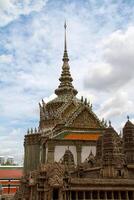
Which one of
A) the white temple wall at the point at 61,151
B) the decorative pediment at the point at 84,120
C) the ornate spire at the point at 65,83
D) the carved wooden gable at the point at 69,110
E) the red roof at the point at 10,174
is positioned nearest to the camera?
the white temple wall at the point at 61,151

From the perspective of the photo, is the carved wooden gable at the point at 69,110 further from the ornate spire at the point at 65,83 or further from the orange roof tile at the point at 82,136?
the ornate spire at the point at 65,83

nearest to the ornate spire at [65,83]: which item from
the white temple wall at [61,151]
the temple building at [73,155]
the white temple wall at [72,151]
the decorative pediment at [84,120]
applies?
the temple building at [73,155]

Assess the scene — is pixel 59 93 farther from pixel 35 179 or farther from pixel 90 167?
pixel 35 179

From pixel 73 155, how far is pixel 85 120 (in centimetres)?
552

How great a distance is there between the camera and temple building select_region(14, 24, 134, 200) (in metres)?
28.2

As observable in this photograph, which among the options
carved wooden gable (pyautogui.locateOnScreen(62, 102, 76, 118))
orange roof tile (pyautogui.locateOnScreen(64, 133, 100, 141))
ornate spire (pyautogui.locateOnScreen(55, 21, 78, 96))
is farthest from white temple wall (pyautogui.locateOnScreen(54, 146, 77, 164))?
ornate spire (pyautogui.locateOnScreen(55, 21, 78, 96))

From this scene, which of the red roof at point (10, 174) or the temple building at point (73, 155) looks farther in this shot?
the red roof at point (10, 174)

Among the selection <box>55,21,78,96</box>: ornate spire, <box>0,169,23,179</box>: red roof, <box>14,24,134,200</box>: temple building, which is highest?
<box>55,21,78,96</box>: ornate spire

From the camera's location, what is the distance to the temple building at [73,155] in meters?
28.2

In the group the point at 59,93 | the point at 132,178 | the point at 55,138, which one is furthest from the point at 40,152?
the point at 132,178

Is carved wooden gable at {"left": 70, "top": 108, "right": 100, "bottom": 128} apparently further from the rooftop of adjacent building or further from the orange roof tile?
the rooftop of adjacent building

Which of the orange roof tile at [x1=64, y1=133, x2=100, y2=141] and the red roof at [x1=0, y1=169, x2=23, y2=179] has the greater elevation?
the orange roof tile at [x1=64, y1=133, x2=100, y2=141]

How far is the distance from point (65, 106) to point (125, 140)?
46.3 ft

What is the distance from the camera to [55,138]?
43.9 metres
